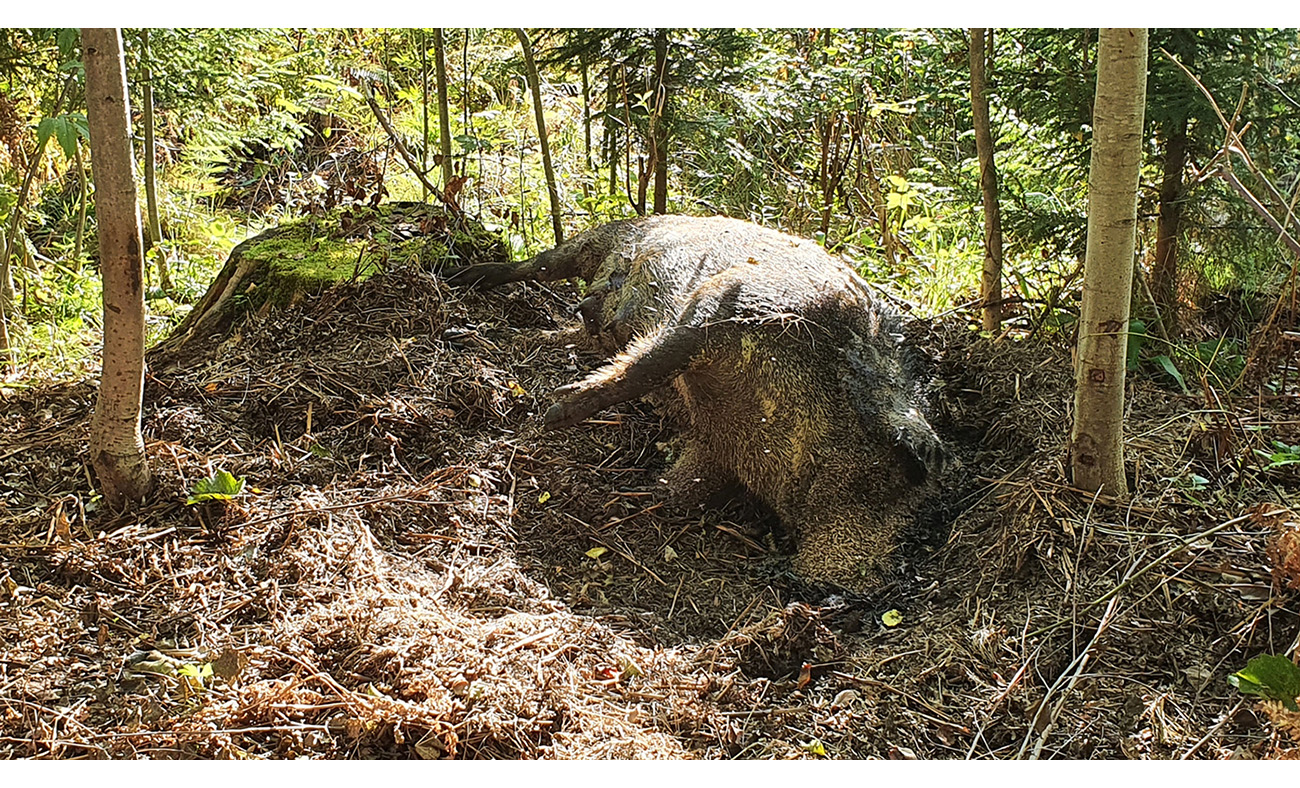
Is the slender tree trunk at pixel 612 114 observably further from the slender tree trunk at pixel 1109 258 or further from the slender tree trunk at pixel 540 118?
the slender tree trunk at pixel 1109 258

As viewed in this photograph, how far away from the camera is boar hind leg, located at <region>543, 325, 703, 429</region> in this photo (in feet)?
12.0

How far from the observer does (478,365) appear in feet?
15.1

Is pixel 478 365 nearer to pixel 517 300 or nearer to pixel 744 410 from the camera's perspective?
pixel 517 300

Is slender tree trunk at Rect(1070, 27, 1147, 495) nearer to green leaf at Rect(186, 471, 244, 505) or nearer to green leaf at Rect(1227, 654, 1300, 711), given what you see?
green leaf at Rect(1227, 654, 1300, 711)

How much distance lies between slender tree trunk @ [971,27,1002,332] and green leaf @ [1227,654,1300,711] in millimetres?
2299

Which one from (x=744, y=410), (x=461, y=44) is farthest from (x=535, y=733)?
(x=461, y=44)

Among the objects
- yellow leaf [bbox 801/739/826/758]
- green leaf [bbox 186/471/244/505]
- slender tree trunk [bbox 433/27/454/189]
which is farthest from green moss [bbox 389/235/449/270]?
yellow leaf [bbox 801/739/826/758]

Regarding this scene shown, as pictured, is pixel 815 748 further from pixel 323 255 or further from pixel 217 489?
pixel 323 255

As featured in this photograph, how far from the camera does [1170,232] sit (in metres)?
4.43

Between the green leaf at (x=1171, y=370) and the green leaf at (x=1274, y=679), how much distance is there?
192 centimetres

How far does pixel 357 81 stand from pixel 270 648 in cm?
670

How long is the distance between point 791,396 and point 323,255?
2.78 metres

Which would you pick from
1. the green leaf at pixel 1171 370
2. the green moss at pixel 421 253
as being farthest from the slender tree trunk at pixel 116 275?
the green leaf at pixel 1171 370

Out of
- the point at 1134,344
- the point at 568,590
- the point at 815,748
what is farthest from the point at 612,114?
the point at 815,748
